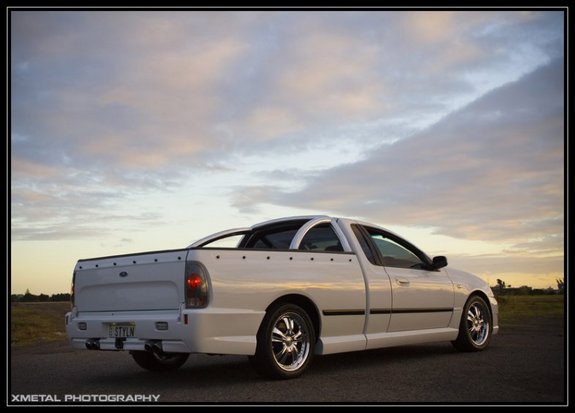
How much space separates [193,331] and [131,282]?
1.16 meters

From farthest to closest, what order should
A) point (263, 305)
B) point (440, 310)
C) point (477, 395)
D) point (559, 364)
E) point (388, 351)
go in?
point (388, 351)
point (440, 310)
point (559, 364)
point (263, 305)
point (477, 395)

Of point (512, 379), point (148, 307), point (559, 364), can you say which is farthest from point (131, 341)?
point (559, 364)

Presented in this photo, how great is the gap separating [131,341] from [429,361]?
12.8ft

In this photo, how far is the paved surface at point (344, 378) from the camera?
650 centimetres

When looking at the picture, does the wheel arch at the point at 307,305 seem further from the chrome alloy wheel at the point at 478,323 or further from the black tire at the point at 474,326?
the chrome alloy wheel at the point at 478,323

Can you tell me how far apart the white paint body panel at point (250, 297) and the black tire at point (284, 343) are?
0.13 meters

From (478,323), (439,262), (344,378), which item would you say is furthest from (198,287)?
(478,323)

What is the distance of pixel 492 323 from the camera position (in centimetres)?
1062

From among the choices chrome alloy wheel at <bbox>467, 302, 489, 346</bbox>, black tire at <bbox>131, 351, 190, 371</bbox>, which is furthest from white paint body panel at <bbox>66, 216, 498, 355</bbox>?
black tire at <bbox>131, 351, 190, 371</bbox>

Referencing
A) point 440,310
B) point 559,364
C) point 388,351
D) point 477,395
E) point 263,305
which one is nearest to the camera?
point 477,395

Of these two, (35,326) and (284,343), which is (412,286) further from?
(35,326)

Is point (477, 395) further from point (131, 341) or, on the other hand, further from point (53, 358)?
point (53, 358)

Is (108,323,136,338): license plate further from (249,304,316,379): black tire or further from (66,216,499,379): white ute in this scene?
(249,304,316,379): black tire

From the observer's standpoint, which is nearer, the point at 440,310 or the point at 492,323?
the point at 440,310
